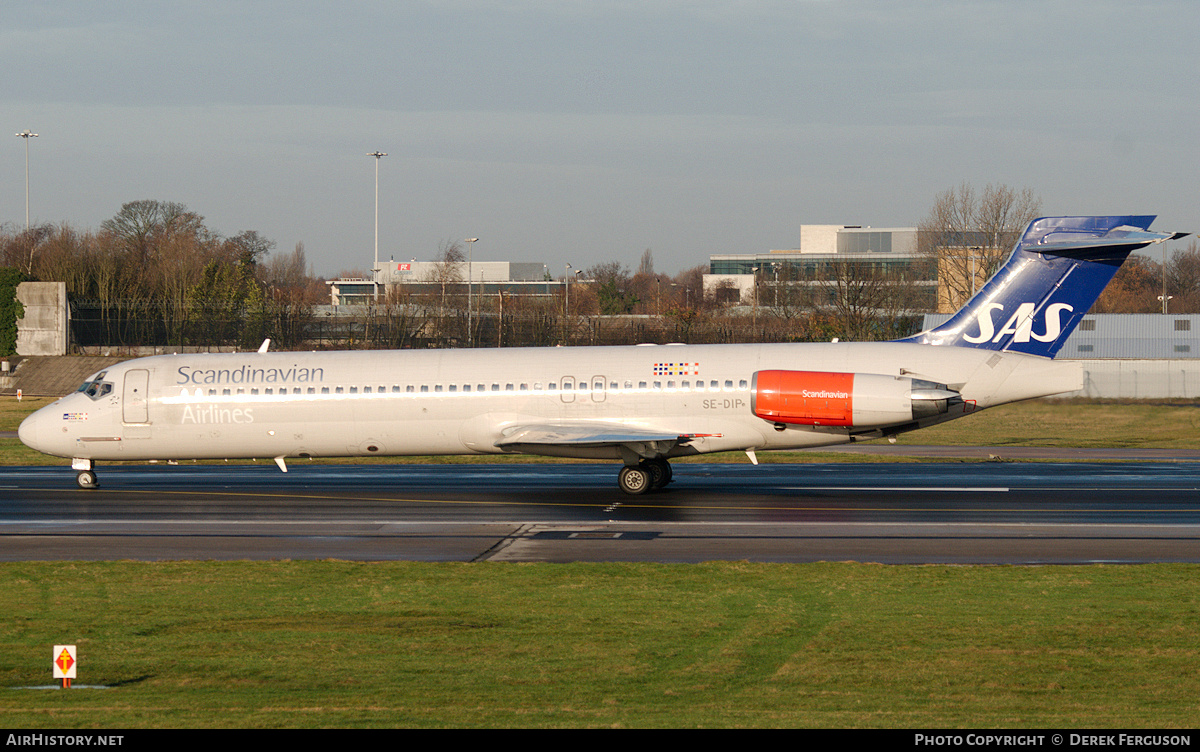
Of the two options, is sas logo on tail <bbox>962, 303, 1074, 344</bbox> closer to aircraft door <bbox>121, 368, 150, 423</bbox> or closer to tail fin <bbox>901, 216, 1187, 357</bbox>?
tail fin <bbox>901, 216, 1187, 357</bbox>

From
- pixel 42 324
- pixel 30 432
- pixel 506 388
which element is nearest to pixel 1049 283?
pixel 506 388

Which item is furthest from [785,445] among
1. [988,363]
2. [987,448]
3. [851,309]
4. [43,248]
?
[43,248]

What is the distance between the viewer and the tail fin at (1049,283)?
25062mm

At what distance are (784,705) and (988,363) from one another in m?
17.2

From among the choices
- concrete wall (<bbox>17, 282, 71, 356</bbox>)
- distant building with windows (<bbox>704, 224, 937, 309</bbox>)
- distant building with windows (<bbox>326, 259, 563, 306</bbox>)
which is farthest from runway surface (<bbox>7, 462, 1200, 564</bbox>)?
distant building with windows (<bbox>326, 259, 563, 306</bbox>)

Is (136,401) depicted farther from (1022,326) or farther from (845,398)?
(1022,326)

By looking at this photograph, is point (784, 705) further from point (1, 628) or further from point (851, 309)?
point (851, 309)

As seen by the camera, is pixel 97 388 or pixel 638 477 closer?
pixel 638 477

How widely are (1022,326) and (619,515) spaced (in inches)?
408

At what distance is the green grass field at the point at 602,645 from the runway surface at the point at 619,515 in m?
1.84

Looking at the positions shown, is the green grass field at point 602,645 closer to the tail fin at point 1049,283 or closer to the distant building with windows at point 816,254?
the tail fin at point 1049,283

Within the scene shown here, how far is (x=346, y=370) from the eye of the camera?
89.7 ft

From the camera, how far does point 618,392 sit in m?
26.1

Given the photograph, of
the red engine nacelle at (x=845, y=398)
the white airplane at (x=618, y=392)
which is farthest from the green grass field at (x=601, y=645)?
the white airplane at (x=618, y=392)
